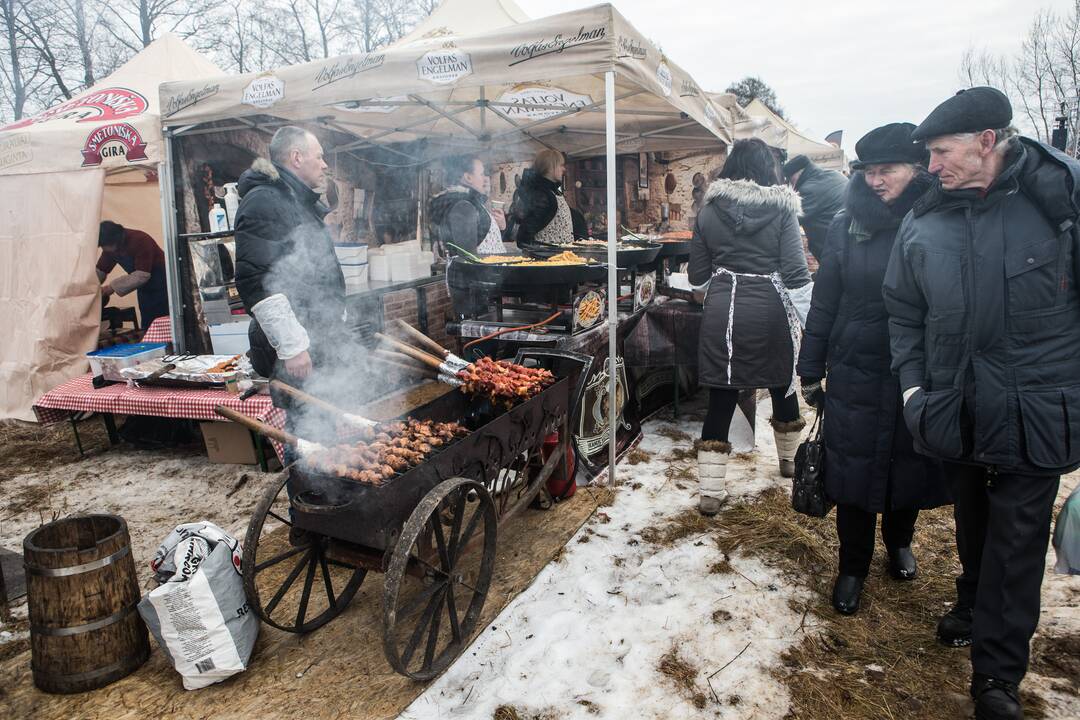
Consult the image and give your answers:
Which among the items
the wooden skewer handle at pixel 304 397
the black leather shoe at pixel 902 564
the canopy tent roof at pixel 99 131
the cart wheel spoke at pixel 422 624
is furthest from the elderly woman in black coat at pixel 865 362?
the canopy tent roof at pixel 99 131

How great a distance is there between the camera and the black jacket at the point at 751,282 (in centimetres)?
418

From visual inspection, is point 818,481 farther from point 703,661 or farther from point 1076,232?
point 1076,232

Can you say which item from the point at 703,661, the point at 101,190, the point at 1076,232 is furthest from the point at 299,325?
the point at 101,190

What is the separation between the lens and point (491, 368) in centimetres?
385

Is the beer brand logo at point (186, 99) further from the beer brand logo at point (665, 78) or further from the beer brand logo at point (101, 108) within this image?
the beer brand logo at point (665, 78)

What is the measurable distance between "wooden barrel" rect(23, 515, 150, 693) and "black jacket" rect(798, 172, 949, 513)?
10.9 feet

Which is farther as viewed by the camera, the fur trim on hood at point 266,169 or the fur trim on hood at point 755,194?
the fur trim on hood at point 755,194

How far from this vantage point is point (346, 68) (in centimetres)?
450

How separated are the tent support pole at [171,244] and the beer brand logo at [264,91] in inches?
52.7

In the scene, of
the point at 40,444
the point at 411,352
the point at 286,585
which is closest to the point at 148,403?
the point at 40,444

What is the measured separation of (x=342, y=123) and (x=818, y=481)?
5.89m

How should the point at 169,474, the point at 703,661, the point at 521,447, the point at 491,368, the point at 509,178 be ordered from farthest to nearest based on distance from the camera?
the point at 509,178
the point at 169,474
the point at 491,368
the point at 521,447
the point at 703,661

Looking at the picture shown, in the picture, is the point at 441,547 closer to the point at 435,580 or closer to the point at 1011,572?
the point at 435,580

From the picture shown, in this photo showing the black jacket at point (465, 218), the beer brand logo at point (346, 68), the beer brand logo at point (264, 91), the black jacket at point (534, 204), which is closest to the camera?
the beer brand logo at point (346, 68)
